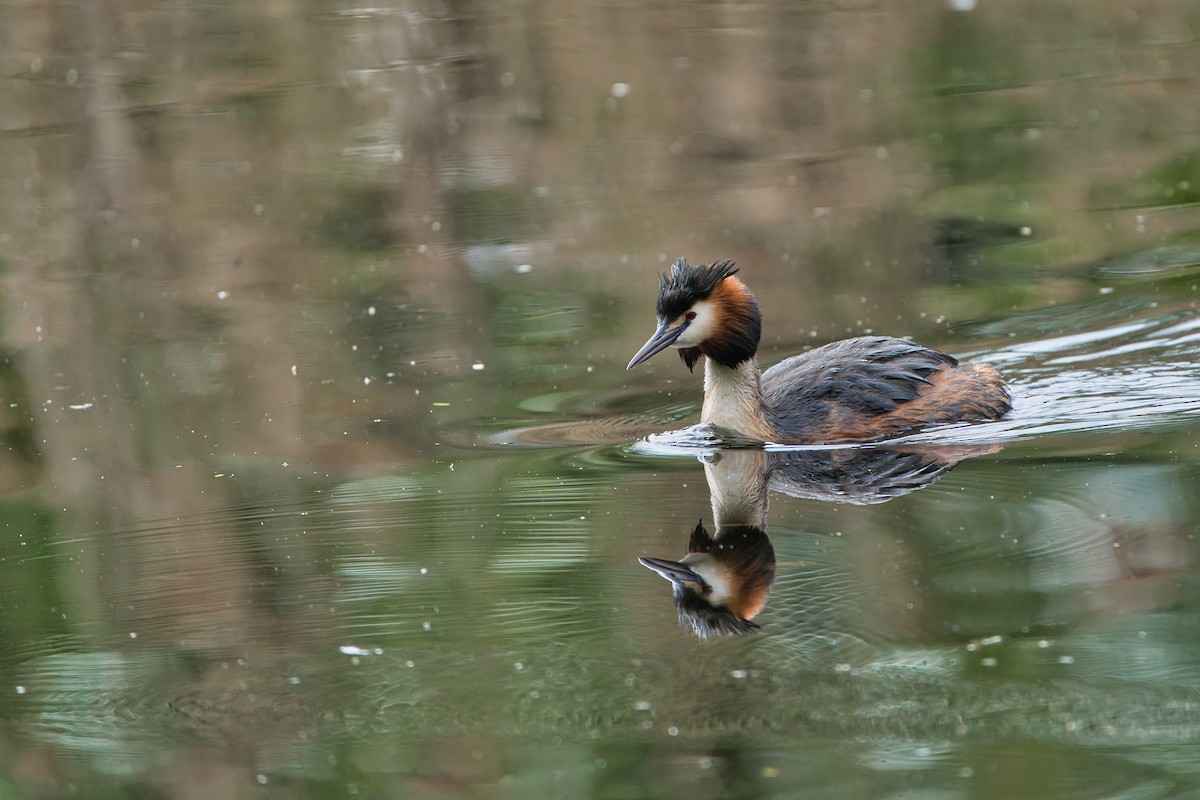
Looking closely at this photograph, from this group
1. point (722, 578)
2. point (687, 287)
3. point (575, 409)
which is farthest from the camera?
point (575, 409)

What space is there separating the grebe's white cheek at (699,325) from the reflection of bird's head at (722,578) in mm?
1565

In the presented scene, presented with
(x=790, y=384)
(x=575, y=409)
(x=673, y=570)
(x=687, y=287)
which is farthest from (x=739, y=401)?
(x=673, y=570)

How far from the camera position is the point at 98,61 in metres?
17.3

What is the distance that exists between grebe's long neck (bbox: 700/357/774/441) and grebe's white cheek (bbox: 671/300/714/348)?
170 millimetres

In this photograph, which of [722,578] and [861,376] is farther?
[861,376]

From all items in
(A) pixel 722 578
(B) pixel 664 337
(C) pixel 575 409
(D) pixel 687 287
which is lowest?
(A) pixel 722 578

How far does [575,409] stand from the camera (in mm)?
8234

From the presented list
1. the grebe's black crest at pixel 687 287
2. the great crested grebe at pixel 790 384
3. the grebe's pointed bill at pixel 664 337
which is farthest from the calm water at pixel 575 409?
the grebe's black crest at pixel 687 287

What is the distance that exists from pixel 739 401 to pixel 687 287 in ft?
1.94

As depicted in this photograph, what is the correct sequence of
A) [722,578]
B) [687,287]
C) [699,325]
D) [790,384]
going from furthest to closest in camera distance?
[790,384] → [699,325] → [687,287] → [722,578]

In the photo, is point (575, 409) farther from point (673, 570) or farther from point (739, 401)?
point (673, 570)

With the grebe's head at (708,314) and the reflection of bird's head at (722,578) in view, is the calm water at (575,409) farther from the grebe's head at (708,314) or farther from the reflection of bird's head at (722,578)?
the grebe's head at (708,314)

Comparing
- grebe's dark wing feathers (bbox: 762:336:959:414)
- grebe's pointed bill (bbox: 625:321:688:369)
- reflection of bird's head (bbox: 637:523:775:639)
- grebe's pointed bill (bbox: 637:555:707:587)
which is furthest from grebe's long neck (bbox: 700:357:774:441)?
grebe's pointed bill (bbox: 637:555:707:587)

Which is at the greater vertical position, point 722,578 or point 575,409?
point 575,409
